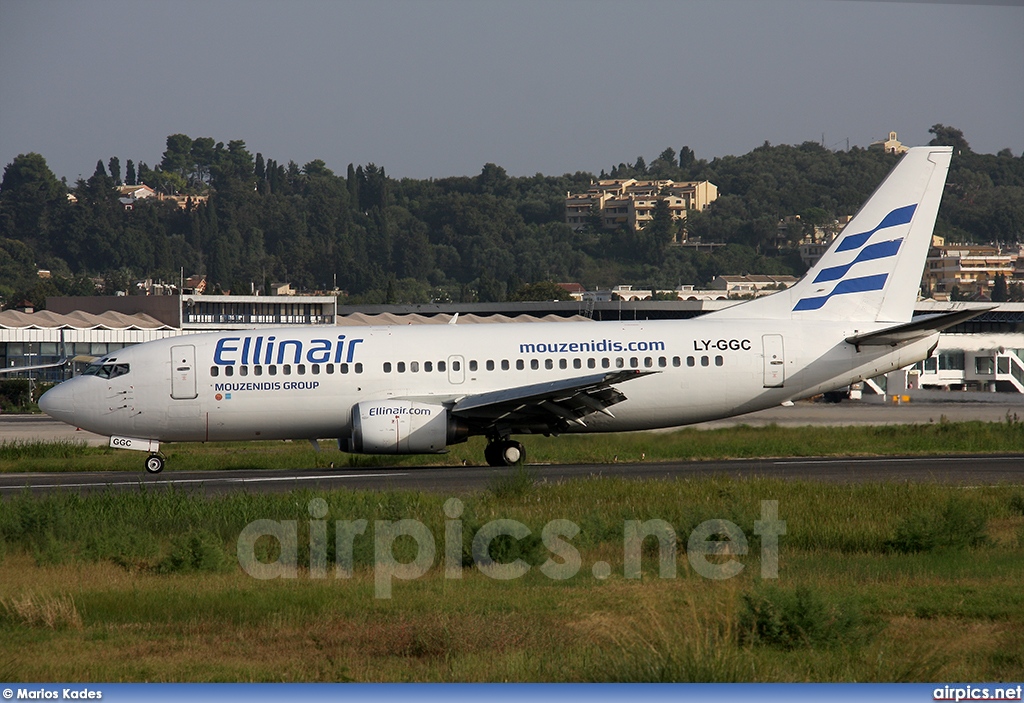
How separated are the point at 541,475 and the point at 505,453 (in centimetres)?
348

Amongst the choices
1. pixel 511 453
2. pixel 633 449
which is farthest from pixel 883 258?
pixel 511 453

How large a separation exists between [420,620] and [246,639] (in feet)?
5.48

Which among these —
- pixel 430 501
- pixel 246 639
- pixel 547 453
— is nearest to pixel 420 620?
pixel 246 639

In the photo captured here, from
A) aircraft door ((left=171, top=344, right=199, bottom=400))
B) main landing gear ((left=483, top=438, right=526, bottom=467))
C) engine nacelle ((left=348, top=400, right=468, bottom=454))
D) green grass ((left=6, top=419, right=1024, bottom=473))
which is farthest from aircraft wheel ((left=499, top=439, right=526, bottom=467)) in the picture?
aircraft door ((left=171, top=344, right=199, bottom=400))

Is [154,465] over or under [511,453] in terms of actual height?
under

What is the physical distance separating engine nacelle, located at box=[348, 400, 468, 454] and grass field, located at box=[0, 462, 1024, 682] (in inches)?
308

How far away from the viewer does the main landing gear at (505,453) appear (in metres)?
29.7

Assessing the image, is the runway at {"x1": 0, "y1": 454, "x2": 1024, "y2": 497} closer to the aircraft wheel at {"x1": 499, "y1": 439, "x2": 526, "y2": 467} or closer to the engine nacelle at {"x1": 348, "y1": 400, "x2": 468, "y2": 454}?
the aircraft wheel at {"x1": 499, "y1": 439, "x2": 526, "y2": 467}

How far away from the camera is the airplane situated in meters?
29.3

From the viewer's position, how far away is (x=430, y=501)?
19469 mm

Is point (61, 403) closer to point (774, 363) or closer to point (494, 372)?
point (494, 372)

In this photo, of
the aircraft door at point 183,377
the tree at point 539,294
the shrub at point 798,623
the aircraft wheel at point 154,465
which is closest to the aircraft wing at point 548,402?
the aircraft door at point 183,377

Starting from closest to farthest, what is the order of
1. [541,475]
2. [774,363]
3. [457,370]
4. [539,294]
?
[541,475] → [457,370] → [774,363] → [539,294]

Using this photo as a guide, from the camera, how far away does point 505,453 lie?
97.7 ft
